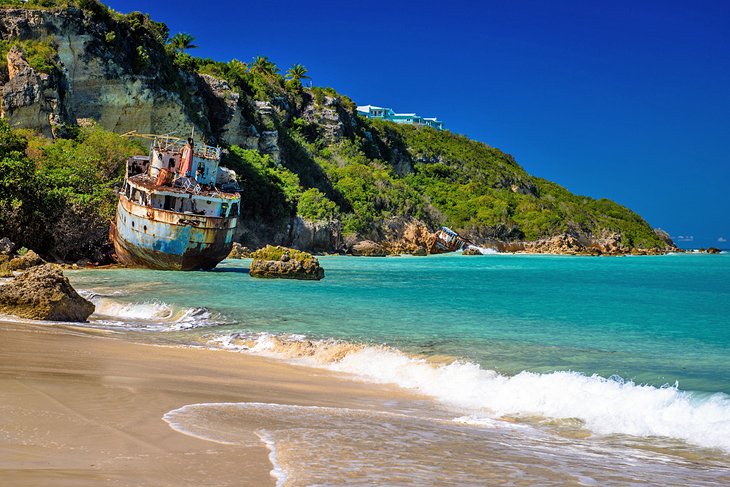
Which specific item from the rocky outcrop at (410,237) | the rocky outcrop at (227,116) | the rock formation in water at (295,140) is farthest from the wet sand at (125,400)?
the rocky outcrop at (410,237)

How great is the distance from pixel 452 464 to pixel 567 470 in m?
0.95

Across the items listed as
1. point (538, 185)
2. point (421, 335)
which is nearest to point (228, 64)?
point (538, 185)

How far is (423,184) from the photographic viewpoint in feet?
366

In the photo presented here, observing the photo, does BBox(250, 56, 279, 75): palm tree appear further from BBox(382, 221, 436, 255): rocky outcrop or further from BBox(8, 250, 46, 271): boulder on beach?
BBox(8, 250, 46, 271): boulder on beach

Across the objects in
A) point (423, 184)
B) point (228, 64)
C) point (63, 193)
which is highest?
point (228, 64)

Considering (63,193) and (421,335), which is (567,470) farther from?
(63,193)

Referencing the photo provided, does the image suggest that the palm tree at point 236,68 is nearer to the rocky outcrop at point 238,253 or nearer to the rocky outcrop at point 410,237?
the rocky outcrop at point 410,237

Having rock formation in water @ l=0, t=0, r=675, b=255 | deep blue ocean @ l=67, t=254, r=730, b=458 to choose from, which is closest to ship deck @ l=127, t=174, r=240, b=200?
deep blue ocean @ l=67, t=254, r=730, b=458

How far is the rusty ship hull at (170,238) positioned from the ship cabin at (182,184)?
0.71 m

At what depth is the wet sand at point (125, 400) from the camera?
459cm

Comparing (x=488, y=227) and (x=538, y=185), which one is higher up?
(x=538, y=185)

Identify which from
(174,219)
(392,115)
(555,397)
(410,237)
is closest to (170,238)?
(174,219)

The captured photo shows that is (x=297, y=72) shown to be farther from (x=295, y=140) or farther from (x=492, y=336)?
(x=492, y=336)

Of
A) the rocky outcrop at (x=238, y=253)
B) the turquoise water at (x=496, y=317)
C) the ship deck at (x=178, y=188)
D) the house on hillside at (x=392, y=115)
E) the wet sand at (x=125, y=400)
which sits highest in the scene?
the house on hillside at (x=392, y=115)
